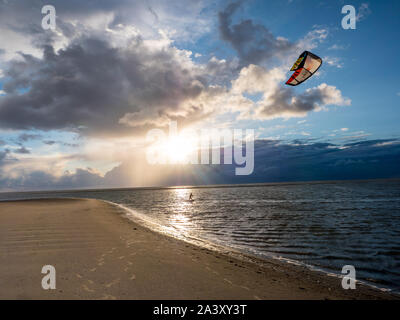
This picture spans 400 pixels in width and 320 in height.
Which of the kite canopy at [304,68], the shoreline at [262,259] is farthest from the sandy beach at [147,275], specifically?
the kite canopy at [304,68]

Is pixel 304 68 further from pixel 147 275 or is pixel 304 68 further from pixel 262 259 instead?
pixel 147 275

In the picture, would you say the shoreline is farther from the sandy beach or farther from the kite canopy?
the kite canopy

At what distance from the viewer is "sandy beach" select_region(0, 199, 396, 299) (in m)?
6.42

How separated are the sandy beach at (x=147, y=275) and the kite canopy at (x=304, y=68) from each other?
16.4m

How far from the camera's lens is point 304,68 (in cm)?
1945

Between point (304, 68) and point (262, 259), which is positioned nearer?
point (262, 259)

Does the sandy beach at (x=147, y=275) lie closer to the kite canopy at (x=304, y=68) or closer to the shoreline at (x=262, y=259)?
the shoreline at (x=262, y=259)

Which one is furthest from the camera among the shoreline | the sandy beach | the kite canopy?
the kite canopy

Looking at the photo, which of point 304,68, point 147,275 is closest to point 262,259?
point 147,275

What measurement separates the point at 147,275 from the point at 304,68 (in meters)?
20.1

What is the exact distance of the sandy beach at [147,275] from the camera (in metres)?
6.42

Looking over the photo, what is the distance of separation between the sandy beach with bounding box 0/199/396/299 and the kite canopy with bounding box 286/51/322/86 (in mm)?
16383

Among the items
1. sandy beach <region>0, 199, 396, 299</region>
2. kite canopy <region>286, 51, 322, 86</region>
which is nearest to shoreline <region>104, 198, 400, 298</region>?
sandy beach <region>0, 199, 396, 299</region>
